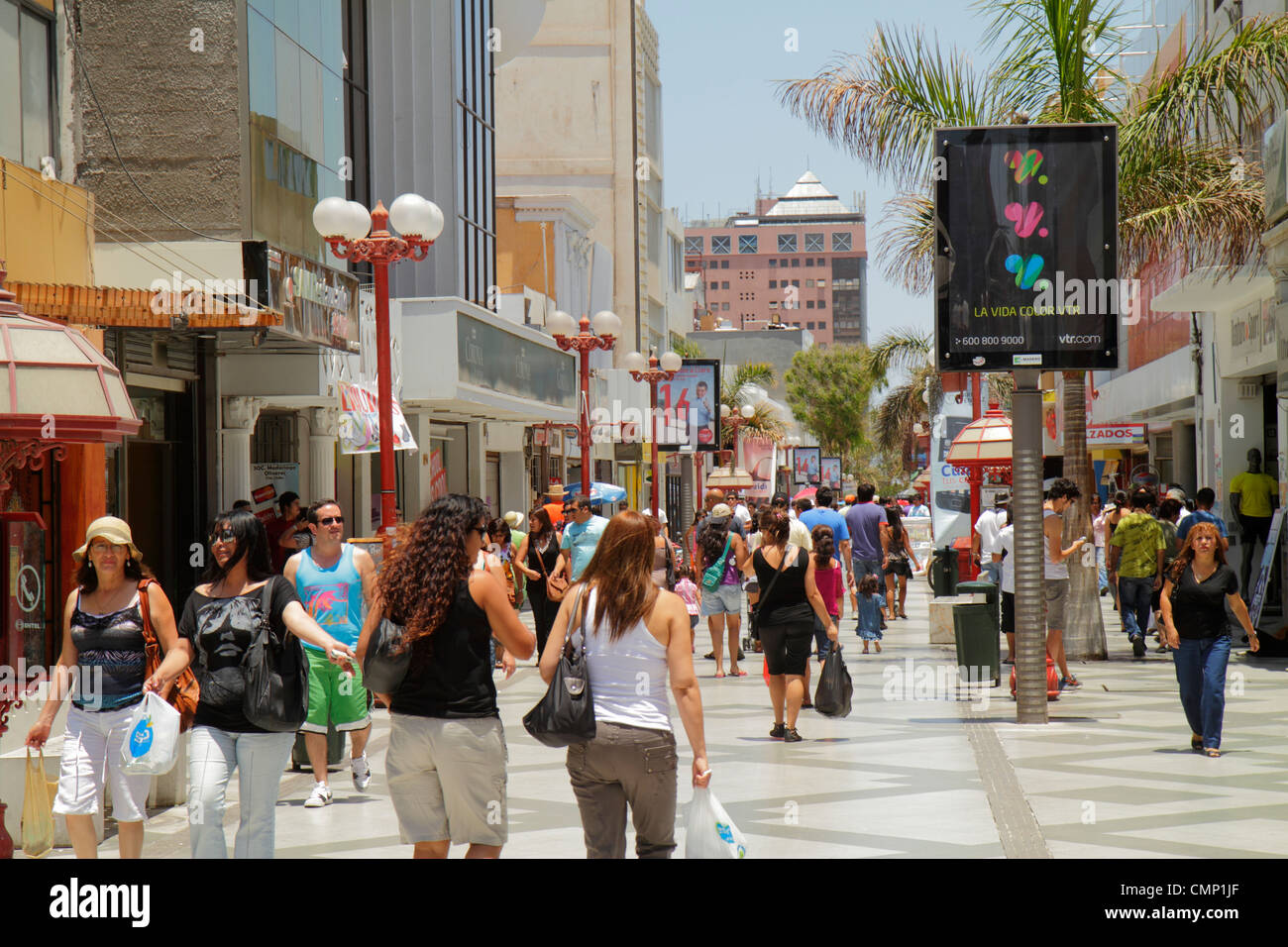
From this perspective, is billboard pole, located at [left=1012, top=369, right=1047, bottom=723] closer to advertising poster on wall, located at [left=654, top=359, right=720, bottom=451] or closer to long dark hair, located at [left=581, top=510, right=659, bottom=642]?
long dark hair, located at [left=581, top=510, right=659, bottom=642]

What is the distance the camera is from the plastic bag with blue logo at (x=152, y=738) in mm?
6488

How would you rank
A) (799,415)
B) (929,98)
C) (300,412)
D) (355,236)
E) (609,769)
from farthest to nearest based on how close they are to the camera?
(799,415) < (300,412) < (929,98) < (355,236) < (609,769)

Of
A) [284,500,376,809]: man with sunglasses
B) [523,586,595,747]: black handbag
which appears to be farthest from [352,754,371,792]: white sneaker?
[523,586,595,747]: black handbag

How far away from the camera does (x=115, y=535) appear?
683cm

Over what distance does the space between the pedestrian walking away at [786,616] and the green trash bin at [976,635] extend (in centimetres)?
294

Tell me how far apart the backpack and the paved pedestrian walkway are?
3.70 feet

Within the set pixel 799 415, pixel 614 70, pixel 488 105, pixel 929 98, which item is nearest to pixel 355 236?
pixel 929 98

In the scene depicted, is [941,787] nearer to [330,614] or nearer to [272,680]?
[330,614]

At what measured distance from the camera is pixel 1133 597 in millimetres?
17594

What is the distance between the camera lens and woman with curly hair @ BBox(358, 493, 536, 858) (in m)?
5.93

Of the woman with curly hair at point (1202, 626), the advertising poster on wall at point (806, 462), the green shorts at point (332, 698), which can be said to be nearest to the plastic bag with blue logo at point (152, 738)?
the green shorts at point (332, 698)

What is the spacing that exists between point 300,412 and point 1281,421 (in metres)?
12.8

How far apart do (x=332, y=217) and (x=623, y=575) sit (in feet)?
25.7
